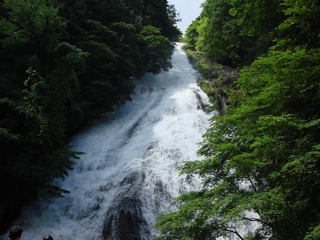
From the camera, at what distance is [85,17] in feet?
50.8

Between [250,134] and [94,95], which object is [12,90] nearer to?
[94,95]

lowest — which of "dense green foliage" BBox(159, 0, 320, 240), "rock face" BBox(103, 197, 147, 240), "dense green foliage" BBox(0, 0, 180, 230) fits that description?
"rock face" BBox(103, 197, 147, 240)

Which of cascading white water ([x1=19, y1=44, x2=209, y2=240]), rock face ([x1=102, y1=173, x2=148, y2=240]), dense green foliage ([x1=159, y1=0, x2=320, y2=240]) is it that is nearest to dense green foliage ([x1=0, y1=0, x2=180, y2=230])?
cascading white water ([x1=19, y1=44, x2=209, y2=240])

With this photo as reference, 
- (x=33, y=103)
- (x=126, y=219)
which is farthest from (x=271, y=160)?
(x=33, y=103)

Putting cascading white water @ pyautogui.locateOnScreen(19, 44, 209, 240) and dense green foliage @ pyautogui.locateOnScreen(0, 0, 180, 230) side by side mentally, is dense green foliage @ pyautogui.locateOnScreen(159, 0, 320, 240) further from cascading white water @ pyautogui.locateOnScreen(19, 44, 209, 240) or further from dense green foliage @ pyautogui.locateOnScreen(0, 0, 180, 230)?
dense green foliage @ pyautogui.locateOnScreen(0, 0, 180, 230)

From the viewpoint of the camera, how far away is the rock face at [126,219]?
322 inches

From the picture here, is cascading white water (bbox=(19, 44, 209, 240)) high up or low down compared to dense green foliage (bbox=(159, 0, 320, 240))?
down

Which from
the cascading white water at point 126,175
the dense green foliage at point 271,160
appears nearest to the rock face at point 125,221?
the cascading white water at point 126,175

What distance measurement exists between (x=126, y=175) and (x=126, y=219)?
1952 millimetres

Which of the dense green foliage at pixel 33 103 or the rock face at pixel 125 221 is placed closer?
the dense green foliage at pixel 33 103

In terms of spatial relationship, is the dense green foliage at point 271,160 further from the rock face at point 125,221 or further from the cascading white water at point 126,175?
the rock face at point 125,221

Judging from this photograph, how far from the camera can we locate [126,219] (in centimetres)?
849

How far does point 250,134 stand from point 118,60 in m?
11.4

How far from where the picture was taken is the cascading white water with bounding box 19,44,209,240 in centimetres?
852
